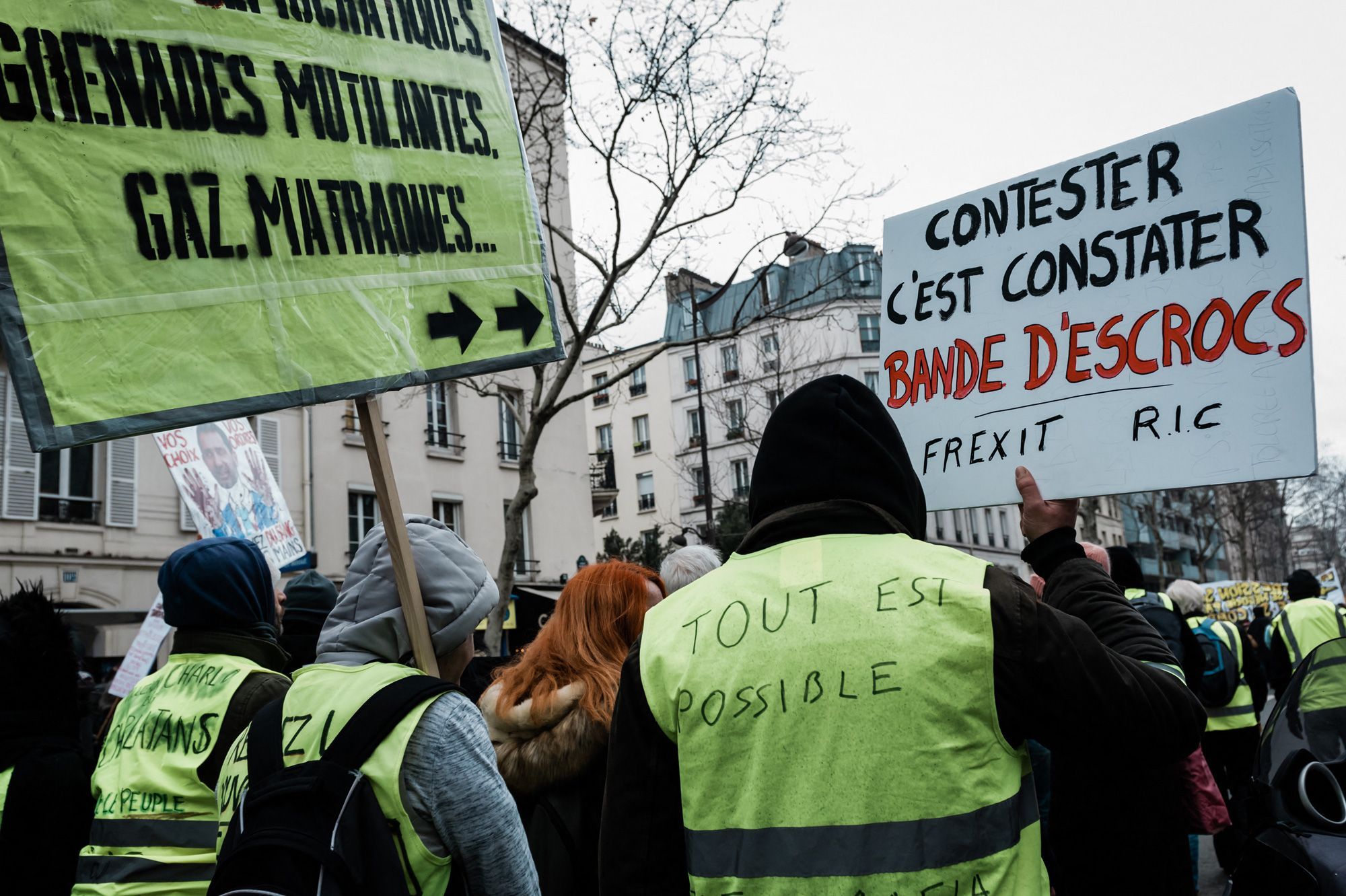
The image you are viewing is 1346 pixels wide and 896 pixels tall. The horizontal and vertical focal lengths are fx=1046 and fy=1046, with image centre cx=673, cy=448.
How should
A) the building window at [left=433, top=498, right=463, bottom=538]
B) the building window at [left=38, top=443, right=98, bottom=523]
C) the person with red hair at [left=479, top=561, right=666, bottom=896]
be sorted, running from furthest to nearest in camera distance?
the building window at [left=433, top=498, right=463, bottom=538] < the building window at [left=38, top=443, right=98, bottom=523] < the person with red hair at [left=479, top=561, right=666, bottom=896]

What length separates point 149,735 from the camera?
287 cm

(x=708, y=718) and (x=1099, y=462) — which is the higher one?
(x=1099, y=462)

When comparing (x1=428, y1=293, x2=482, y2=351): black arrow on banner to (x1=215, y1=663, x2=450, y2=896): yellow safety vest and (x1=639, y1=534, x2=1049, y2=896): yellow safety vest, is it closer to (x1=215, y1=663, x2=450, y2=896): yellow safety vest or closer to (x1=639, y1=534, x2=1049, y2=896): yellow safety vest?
(x1=215, y1=663, x2=450, y2=896): yellow safety vest

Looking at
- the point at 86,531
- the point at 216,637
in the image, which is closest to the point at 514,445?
the point at 86,531

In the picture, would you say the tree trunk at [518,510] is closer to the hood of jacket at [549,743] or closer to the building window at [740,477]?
the hood of jacket at [549,743]

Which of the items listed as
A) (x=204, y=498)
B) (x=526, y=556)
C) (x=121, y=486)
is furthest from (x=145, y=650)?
(x=526, y=556)

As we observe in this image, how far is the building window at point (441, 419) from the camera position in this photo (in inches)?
942

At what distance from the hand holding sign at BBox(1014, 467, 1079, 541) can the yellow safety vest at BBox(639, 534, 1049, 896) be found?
2.48 ft

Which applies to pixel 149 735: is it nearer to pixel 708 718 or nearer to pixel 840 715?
pixel 708 718

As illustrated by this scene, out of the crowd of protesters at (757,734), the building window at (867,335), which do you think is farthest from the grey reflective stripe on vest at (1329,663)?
the building window at (867,335)

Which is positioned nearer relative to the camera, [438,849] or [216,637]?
[438,849]

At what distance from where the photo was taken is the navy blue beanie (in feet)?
10.0

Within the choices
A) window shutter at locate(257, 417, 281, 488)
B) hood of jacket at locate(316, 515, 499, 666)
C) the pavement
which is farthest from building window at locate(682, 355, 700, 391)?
hood of jacket at locate(316, 515, 499, 666)

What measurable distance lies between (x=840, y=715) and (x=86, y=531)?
1889 centimetres
